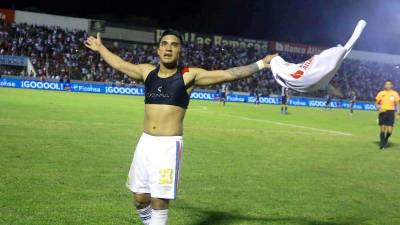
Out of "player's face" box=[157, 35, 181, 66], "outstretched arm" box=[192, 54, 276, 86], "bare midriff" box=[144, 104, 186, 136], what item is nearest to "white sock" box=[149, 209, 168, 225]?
"bare midriff" box=[144, 104, 186, 136]

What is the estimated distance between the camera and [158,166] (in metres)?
5.39

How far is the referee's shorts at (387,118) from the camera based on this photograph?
17.9 meters

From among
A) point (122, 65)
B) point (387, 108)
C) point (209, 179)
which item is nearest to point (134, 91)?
point (387, 108)

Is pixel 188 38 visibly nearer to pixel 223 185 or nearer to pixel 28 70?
pixel 28 70

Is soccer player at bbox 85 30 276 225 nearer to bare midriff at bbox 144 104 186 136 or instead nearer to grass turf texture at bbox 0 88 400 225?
bare midriff at bbox 144 104 186 136

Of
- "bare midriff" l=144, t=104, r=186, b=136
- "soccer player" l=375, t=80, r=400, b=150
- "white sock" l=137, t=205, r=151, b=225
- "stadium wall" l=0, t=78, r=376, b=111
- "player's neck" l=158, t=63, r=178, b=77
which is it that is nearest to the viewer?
"bare midriff" l=144, t=104, r=186, b=136

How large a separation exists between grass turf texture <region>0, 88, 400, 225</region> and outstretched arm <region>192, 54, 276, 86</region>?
2.36 m

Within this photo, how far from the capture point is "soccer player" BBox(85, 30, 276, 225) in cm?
542

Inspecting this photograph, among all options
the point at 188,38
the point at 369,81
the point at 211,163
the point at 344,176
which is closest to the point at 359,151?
the point at 344,176

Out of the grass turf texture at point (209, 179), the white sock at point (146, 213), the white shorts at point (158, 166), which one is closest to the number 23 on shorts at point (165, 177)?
the white shorts at point (158, 166)

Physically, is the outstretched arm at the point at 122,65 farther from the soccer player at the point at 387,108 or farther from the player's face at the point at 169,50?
the soccer player at the point at 387,108

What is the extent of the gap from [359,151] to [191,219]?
10289 millimetres

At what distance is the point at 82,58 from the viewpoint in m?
53.8

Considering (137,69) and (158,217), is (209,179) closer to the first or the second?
(137,69)
